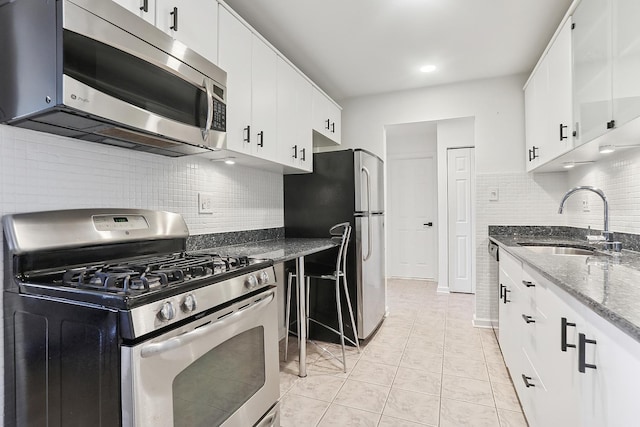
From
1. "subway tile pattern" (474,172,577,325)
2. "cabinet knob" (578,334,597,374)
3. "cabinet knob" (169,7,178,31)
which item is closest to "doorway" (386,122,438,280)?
"subway tile pattern" (474,172,577,325)

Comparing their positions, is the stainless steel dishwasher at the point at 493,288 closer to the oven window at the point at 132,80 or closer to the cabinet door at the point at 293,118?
the cabinet door at the point at 293,118

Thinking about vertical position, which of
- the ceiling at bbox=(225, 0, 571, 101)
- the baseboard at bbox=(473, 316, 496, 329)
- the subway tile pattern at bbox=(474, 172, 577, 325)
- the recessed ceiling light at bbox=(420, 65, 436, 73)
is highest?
the ceiling at bbox=(225, 0, 571, 101)

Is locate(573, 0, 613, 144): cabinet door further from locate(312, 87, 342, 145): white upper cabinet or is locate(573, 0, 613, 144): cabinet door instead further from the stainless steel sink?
locate(312, 87, 342, 145): white upper cabinet

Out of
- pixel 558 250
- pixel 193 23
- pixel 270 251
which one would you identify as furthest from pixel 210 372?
pixel 558 250

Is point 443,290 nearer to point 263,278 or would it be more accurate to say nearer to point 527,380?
point 527,380

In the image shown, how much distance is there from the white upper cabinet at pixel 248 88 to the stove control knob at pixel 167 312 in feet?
3.44

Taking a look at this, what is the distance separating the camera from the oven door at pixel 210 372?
3.14 ft

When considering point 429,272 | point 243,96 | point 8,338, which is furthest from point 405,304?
point 8,338

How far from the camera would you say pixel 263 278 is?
1578 mm

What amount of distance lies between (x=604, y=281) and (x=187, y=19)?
2.01 meters

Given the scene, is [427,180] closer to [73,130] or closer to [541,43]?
[541,43]

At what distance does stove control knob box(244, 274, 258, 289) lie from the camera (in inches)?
57.2

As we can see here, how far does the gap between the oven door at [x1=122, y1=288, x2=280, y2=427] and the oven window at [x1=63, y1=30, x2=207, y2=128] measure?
0.89 meters

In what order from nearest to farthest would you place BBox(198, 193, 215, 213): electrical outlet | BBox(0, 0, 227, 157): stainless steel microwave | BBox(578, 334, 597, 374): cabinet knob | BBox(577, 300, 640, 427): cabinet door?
1. BBox(577, 300, 640, 427): cabinet door
2. BBox(578, 334, 597, 374): cabinet knob
3. BBox(0, 0, 227, 157): stainless steel microwave
4. BBox(198, 193, 215, 213): electrical outlet
